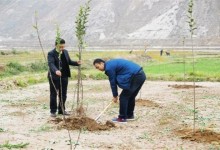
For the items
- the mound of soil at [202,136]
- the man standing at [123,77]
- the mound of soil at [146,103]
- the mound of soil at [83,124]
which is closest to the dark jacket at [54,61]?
the man standing at [123,77]

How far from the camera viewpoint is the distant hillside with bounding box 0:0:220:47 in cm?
8588

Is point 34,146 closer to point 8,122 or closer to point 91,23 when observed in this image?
point 8,122

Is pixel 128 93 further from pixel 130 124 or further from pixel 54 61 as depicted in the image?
pixel 54 61

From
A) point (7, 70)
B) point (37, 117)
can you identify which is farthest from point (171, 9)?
point (37, 117)

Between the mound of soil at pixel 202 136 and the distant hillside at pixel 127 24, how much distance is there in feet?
221

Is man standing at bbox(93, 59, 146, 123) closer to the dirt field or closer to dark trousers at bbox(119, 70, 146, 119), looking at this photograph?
dark trousers at bbox(119, 70, 146, 119)

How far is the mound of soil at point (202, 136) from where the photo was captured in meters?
9.88

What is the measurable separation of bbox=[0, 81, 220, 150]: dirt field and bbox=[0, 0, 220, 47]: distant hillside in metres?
60.7

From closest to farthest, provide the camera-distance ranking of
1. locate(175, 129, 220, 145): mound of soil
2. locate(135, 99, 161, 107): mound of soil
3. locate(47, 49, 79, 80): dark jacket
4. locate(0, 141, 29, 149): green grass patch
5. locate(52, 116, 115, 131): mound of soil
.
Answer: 1. locate(0, 141, 29, 149): green grass patch
2. locate(175, 129, 220, 145): mound of soil
3. locate(52, 116, 115, 131): mound of soil
4. locate(47, 49, 79, 80): dark jacket
5. locate(135, 99, 161, 107): mound of soil

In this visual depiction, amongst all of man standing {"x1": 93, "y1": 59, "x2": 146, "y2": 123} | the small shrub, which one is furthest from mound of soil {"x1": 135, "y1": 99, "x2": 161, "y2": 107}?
the small shrub

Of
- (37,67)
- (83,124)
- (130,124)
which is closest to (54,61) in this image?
(83,124)

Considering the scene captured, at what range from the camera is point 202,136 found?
10172mm

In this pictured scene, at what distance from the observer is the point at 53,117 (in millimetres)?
13039

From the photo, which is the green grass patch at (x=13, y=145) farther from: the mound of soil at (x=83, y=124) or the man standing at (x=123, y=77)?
the man standing at (x=123, y=77)
